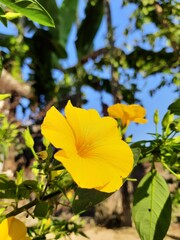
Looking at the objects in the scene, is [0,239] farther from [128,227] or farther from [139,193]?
[128,227]

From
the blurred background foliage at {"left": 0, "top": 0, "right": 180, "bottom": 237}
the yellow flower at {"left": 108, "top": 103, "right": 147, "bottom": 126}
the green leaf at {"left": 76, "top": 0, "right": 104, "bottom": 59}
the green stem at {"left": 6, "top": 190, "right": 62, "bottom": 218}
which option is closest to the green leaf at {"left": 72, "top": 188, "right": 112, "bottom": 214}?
the green stem at {"left": 6, "top": 190, "right": 62, "bottom": 218}

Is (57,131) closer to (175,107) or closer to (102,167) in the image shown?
(102,167)

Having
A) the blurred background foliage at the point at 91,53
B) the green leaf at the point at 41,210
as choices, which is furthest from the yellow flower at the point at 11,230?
the blurred background foliage at the point at 91,53

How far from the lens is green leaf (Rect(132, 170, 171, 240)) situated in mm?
509

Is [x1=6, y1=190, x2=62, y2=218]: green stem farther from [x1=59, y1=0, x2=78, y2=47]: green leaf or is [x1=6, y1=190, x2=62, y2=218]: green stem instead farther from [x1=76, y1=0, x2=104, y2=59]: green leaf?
[x1=59, y1=0, x2=78, y2=47]: green leaf

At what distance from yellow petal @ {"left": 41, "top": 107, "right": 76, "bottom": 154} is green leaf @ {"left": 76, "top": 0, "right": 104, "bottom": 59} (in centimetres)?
488

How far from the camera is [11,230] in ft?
1.44

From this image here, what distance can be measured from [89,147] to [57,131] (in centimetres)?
6

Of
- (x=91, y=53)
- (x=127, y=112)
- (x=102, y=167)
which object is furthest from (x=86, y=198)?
(x=91, y=53)

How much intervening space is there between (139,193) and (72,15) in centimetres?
580

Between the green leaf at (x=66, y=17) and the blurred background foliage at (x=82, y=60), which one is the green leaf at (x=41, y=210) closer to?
the blurred background foliage at (x=82, y=60)

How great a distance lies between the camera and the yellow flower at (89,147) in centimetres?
41

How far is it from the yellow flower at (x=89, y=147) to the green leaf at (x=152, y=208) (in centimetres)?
12

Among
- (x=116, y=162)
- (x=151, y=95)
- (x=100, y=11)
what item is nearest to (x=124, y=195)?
(x=151, y=95)
